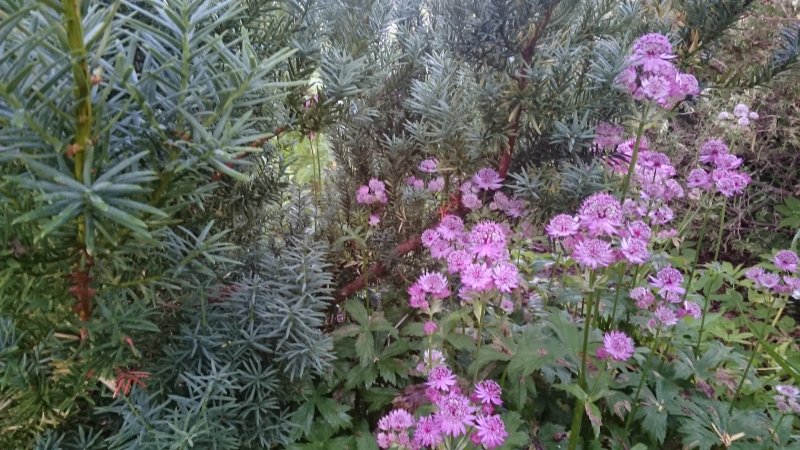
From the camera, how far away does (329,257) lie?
1.40 m

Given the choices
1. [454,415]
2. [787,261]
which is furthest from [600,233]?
[787,261]

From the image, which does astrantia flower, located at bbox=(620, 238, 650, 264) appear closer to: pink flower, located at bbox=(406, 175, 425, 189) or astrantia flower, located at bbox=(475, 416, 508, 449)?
astrantia flower, located at bbox=(475, 416, 508, 449)

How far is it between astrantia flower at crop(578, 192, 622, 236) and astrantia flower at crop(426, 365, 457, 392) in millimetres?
350

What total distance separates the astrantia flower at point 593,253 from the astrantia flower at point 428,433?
14.5 inches

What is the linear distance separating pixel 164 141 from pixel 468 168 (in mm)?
753

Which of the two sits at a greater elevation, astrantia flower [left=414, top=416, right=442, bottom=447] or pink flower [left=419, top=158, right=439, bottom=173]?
pink flower [left=419, top=158, right=439, bottom=173]

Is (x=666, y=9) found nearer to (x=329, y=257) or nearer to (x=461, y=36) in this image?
(x=461, y=36)

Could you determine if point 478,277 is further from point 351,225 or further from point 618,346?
point 351,225

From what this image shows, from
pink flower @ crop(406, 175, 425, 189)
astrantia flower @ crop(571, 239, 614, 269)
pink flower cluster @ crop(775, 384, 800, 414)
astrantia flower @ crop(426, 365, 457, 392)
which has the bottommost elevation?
pink flower cluster @ crop(775, 384, 800, 414)

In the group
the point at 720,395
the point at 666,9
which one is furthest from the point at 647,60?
the point at 720,395

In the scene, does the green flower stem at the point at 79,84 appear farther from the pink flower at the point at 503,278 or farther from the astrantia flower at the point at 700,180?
the astrantia flower at the point at 700,180

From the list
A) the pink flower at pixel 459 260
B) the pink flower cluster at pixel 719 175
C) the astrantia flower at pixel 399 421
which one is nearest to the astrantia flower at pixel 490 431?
the astrantia flower at pixel 399 421

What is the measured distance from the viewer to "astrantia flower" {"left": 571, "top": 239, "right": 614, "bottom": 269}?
39.3 inches

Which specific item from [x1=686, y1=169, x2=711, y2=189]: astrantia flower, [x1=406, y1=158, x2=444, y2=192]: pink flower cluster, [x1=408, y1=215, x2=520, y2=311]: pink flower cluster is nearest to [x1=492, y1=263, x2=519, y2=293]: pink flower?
[x1=408, y1=215, x2=520, y2=311]: pink flower cluster
